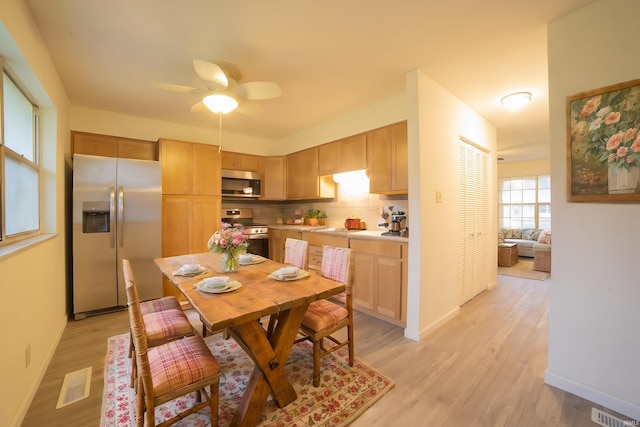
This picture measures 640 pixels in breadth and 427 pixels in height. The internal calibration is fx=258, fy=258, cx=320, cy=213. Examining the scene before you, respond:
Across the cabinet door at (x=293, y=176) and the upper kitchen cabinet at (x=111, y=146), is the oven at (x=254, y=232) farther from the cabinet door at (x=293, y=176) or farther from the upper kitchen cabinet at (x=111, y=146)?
the upper kitchen cabinet at (x=111, y=146)

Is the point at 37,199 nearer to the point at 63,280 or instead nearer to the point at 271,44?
the point at 63,280

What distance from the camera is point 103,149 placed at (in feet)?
11.6

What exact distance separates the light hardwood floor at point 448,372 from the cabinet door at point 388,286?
0.59ft

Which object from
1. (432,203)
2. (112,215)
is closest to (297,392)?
(432,203)

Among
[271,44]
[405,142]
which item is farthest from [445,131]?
[271,44]

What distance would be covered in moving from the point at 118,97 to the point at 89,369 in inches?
116

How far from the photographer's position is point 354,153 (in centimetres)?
350

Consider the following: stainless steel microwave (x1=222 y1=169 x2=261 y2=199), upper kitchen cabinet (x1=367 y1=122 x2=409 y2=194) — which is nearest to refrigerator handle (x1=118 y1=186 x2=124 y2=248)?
stainless steel microwave (x1=222 y1=169 x2=261 y2=199)

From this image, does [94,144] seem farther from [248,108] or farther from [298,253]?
[298,253]

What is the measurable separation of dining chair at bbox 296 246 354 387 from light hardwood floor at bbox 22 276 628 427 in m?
0.40

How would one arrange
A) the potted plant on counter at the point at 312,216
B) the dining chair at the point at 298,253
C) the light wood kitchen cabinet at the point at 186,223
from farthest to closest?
1. the potted plant on counter at the point at 312,216
2. the light wood kitchen cabinet at the point at 186,223
3. the dining chair at the point at 298,253

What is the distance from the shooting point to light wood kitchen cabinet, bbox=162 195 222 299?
3.56 m

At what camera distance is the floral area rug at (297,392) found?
155 cm

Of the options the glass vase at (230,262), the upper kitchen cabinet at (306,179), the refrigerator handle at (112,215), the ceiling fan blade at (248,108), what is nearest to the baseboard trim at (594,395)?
the glass vase at (230,262)
